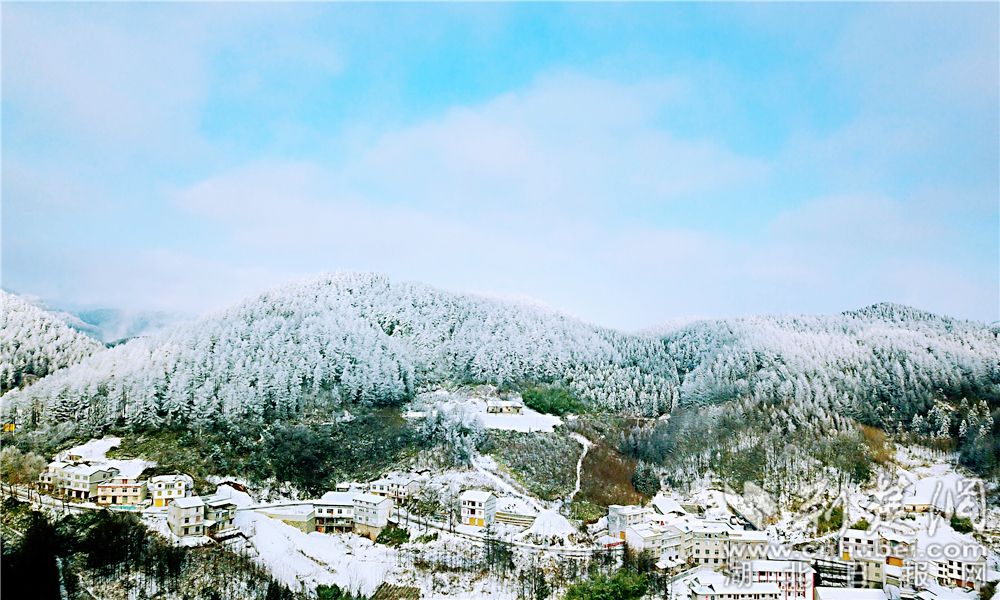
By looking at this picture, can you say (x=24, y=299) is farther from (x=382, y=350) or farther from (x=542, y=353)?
(x=542, y=353)

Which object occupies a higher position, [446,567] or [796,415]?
[796,415]

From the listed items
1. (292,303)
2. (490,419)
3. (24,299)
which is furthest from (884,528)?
(24,299)

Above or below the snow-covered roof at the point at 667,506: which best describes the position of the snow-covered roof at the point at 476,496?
above

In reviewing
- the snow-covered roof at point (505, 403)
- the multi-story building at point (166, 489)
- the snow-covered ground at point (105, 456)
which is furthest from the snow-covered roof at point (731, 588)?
the snow-covered ground at point (105, 456)

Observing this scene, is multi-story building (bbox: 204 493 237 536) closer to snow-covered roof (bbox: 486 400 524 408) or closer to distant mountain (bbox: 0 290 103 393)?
distant mountain (bbox: 0 290 103 393)

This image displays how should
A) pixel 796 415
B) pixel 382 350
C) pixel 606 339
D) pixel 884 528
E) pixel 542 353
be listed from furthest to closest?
pixel 606 339 → pixel 542 353 → pixel 382 350 → pixel 796 415 → pixel 884 528

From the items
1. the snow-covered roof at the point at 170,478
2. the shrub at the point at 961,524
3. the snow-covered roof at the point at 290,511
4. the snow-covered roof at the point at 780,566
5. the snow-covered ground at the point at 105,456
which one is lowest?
the snow-covered roof at the point at 780,566

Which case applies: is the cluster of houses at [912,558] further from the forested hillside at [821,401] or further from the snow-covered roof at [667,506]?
the snow-covered roof at [667,506]
